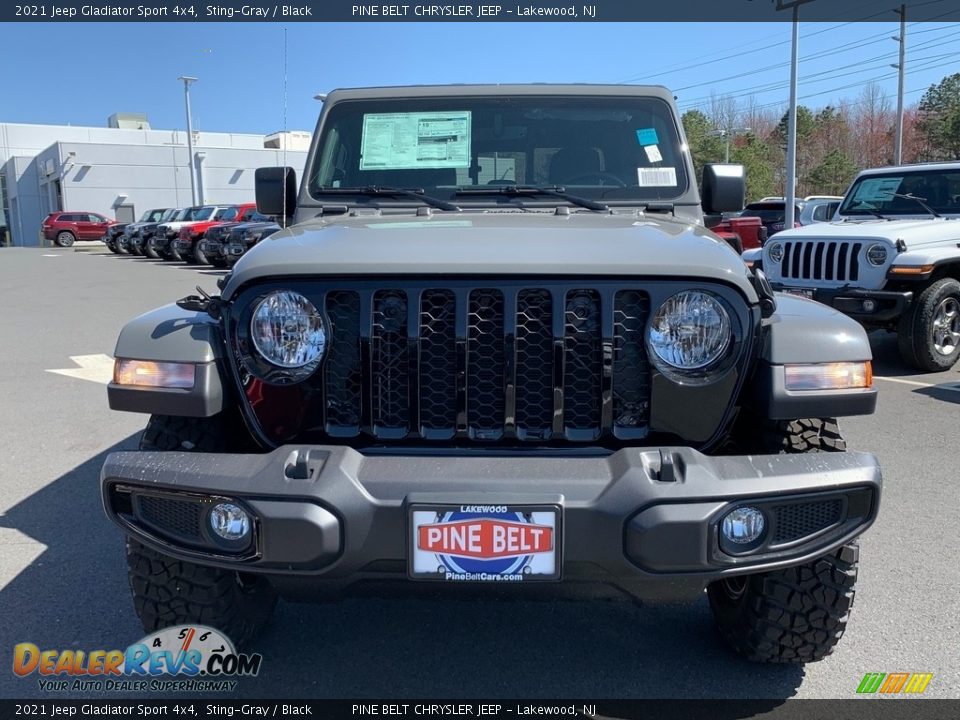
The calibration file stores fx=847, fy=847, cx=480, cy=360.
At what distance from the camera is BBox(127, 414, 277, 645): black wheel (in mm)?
2549

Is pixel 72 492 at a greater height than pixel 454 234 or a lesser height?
lesser

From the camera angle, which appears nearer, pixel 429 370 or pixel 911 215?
pixel 429 370

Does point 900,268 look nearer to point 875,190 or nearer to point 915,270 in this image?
point 915,270

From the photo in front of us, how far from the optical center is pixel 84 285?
17625 mm

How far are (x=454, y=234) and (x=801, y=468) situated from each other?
4.02ft

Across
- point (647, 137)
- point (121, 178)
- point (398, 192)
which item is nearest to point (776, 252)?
point (647, 137)

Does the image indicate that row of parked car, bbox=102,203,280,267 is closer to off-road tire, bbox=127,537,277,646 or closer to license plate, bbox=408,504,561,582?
off-road tire, bbox=127,537,277,646

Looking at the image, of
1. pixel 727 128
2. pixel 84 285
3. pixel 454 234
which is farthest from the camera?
pixel 727 128

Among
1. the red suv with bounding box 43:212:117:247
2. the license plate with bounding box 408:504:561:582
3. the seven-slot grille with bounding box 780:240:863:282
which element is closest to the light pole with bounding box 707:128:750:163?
the red suv with bounding box 43:212:117:247

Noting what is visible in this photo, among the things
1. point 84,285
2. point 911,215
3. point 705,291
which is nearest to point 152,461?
point 705,291

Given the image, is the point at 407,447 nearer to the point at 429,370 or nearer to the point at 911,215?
the point at 429,370

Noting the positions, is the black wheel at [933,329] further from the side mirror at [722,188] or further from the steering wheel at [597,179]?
the steering wheel at [597,179]

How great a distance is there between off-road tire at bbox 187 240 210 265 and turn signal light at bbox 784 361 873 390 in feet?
67.9

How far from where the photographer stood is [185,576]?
2.58 meters
